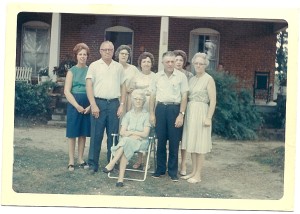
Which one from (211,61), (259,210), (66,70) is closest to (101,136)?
(66,70)

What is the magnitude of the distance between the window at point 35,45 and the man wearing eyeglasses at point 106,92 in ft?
1.35

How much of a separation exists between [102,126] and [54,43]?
0.80 meters

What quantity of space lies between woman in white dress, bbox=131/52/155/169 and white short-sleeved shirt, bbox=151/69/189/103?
74 mm

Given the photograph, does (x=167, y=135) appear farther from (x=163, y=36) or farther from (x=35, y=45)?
(x=35, y=45)

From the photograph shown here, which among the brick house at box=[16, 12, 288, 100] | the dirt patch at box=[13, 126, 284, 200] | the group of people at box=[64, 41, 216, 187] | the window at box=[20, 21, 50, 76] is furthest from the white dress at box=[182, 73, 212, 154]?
the window at box=[20, 21, 50, 76]

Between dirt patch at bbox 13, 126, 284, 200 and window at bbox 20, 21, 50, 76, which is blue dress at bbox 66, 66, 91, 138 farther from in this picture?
window at bbox 20, 21, 50, 76

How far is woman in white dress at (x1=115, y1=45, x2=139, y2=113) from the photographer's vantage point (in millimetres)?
4527

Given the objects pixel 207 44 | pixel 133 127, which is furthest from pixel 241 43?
pixel 133 127

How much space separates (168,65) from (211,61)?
36cm

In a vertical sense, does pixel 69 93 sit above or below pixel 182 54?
below

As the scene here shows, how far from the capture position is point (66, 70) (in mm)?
4539

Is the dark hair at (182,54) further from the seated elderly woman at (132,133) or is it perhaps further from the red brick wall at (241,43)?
the seated elderly woman at (132,133)

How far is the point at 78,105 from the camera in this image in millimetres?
4555

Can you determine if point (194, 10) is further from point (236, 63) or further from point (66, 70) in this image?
point (66, 70)
